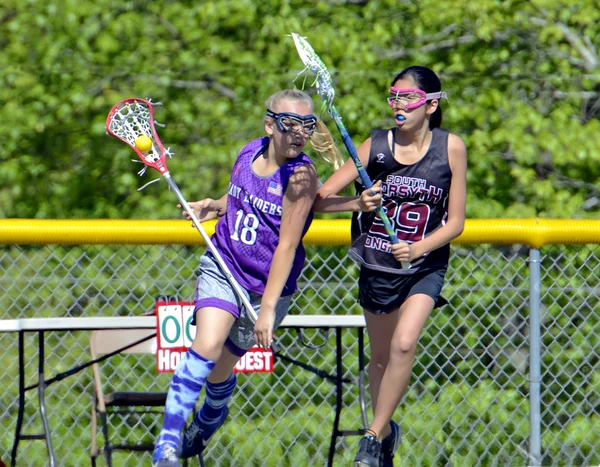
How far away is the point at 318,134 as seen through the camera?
175 inches

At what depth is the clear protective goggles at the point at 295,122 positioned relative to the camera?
4062mm

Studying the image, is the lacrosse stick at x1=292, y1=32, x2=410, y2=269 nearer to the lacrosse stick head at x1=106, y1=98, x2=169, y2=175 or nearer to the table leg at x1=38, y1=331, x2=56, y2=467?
the lacrosse stick head at x1=106, y1=98, x2=169, y2=175

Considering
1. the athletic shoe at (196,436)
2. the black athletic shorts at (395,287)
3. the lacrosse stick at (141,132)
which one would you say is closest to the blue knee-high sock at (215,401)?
the athletic shoe at (196,436)

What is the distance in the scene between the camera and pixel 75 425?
5.65 metres

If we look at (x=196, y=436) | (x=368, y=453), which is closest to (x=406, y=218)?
(x=368, y=453)

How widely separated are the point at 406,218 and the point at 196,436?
138cm

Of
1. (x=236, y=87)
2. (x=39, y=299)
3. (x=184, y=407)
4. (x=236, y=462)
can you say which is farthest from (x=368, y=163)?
(x=236, y=87)

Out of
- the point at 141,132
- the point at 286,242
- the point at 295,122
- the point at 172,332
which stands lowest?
the point at 172,332

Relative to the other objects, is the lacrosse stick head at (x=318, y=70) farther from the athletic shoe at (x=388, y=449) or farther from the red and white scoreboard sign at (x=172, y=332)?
the athletic shoe at (x=388, y=449)

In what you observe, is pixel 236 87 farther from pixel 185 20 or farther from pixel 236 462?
pixel 236 462

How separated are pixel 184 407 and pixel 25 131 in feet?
13.9

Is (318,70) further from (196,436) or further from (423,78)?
(196,436)

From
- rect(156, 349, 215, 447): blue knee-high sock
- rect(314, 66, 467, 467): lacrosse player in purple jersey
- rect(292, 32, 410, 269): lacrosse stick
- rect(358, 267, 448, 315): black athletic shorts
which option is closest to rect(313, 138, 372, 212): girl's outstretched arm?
rect(314, 66, 467, 467): lacrosse player in purple jersey

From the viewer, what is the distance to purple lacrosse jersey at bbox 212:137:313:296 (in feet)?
13.6
